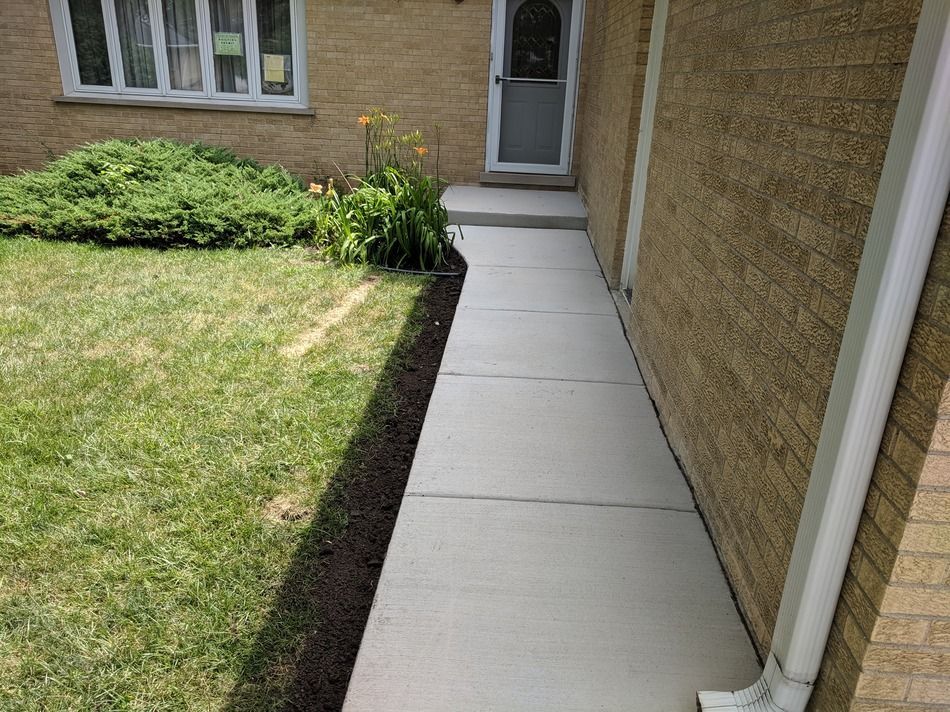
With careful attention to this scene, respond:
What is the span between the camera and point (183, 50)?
9406 mm

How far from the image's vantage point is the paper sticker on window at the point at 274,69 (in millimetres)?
9281

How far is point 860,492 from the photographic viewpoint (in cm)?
157

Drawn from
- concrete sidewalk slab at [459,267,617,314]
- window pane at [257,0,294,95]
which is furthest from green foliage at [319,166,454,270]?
window pane at [257,0,294,95]

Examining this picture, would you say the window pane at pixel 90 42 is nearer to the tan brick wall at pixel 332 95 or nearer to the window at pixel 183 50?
the window at pixel 183 50

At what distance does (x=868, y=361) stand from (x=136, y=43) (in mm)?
10305

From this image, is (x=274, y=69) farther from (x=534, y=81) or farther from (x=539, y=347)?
(x=539, y=347)

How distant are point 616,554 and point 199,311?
3.70 m

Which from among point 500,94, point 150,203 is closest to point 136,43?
point 150,203

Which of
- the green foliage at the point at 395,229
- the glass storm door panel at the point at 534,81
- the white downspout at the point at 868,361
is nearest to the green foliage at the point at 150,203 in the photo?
the green foliage at the point at 395,229

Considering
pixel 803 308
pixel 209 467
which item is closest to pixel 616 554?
pixel 803 308

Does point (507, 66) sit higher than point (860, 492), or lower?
higher

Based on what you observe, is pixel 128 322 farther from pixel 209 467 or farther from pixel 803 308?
pixel 803 308

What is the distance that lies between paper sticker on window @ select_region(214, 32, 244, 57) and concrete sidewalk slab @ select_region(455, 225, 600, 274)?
14.1ft

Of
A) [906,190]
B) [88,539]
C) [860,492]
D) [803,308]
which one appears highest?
[906,190]
